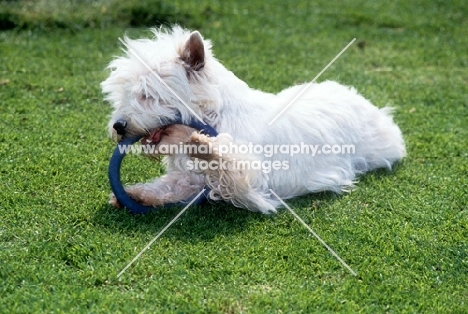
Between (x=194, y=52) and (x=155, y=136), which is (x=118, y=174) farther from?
(x=194, y=52)

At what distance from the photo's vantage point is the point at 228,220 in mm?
4535

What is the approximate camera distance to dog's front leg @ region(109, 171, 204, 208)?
180 inches

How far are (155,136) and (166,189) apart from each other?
1.28 ft

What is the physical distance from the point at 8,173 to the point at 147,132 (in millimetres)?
1218

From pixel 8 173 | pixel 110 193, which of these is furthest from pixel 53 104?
pixel 110 193

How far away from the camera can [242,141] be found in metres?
4.66

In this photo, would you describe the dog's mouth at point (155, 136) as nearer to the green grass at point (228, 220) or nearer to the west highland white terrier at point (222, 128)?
the west highland white terrier at point (222, 128)

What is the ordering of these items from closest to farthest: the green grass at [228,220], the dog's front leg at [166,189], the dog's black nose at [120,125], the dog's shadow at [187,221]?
the green grass at [228,220], the dog's shadow at [187,221], the dog's black nose at [120,125], the dog's front leg at [166,189]

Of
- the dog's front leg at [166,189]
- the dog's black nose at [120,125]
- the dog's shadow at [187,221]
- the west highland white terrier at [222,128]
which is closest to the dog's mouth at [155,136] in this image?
the west highland white terrier at [222,128]

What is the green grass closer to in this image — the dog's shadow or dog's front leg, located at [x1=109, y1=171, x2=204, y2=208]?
the dog's shadow

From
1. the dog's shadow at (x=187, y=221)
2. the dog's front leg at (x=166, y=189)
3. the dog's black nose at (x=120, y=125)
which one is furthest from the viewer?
the dog's front leg at (x=166, y=189)

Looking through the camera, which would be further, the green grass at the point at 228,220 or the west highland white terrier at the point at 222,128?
the west highland white terrier at the point at 222,128

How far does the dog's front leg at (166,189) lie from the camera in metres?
4.57

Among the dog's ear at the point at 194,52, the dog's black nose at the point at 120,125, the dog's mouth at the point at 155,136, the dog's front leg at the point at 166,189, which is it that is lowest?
the dog's front leg at the point at 166,189
